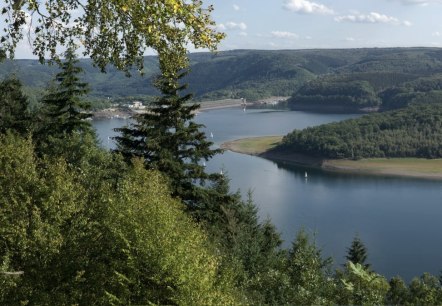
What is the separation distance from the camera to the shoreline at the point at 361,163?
96.1 metres

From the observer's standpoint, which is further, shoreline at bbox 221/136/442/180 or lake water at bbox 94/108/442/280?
shoreline at bbox 221/136/442/180

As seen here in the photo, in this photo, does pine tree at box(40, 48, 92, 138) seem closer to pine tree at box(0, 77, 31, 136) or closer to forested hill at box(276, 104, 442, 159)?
pine tree at box(0, 77, 31, 136)

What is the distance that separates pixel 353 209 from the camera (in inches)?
2657

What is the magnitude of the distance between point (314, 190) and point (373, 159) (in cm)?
3547

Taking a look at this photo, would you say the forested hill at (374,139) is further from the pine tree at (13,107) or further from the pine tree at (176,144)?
the pine tree at (176,144)

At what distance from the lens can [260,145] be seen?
120000 millimetres

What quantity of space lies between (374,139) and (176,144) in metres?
107

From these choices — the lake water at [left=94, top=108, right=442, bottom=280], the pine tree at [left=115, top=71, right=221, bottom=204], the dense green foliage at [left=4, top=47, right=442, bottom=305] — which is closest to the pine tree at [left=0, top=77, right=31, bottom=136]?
the pine tree at [left=115, top=71, right=221, bottom=204]

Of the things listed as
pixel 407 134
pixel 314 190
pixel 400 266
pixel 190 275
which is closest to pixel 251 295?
pixel 190 275

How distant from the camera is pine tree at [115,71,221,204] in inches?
832

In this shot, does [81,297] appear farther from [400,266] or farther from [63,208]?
[400,266]

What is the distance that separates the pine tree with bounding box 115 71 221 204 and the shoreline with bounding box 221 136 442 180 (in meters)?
78.6

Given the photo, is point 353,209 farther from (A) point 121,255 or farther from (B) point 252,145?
(A) point 121,255

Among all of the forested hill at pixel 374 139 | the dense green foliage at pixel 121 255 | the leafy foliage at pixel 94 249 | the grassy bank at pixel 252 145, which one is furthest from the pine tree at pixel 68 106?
the forested hill at pixel 374 139
